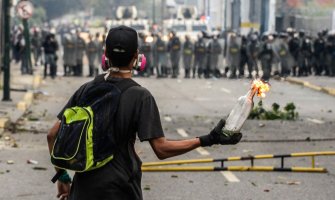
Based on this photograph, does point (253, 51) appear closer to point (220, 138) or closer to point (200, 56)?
A: point (200, 56)

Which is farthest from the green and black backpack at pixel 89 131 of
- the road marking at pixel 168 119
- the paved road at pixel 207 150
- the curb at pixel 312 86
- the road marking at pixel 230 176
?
the curb at pixel 312 86

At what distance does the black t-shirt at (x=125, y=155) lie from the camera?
5.82 meters

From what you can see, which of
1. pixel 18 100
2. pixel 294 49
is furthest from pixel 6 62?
pixel 294 49

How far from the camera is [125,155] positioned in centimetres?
591

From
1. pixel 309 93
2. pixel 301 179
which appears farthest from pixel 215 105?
pixel 301 179

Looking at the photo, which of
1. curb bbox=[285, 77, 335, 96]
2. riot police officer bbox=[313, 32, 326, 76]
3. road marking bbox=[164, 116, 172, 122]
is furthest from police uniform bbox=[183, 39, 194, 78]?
road marking bbox=[164, 116, 172, 122]

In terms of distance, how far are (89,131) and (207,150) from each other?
1108 cm

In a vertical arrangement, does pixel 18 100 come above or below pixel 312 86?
above

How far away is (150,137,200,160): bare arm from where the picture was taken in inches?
232

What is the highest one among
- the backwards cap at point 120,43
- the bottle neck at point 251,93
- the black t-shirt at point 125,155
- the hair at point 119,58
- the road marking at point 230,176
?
the backwards cap at point 120,43

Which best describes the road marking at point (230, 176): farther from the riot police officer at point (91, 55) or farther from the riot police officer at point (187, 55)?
the riot police officer at point (91, 55)

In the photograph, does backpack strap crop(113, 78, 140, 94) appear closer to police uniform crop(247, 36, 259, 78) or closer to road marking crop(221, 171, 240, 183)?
road marking crop(221, 171, 240, 183)

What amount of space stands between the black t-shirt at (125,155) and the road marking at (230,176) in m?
7.19

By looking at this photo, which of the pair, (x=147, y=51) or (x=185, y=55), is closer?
(x=147, y=51)
